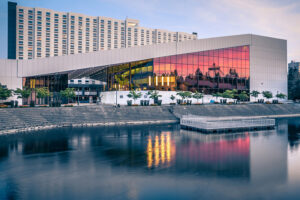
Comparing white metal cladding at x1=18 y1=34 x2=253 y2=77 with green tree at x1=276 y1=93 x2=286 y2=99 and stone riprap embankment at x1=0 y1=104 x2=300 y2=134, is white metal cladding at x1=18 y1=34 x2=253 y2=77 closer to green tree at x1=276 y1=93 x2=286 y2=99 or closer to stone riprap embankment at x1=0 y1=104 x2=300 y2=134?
stone riprap embankment at x1=0 y1=104 x2=300 y2=134

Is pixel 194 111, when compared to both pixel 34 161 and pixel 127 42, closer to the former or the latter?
pixel 34 161

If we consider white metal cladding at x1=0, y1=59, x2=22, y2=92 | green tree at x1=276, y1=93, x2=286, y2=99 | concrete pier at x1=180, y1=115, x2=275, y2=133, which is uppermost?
white metal cladding at x1=0, y1=59, x2=22, y2=92

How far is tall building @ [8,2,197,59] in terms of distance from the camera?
396 feet

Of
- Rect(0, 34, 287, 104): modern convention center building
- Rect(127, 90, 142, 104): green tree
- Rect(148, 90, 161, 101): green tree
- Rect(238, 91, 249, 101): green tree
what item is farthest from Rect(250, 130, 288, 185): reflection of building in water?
Rect(238, 91, 249, 101): green tree

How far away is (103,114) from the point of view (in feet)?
141

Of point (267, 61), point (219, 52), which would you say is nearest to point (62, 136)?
point (219, 52)

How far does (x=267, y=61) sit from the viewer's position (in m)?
73.4

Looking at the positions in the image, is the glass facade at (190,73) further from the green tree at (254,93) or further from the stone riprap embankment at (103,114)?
the stone riprap embankment at (103,114)

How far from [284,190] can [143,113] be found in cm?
3480

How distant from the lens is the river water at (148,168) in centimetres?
1241

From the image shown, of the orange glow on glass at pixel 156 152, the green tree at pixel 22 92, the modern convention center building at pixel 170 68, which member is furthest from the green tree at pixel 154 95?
the orange glow on glass at pixel 156 152

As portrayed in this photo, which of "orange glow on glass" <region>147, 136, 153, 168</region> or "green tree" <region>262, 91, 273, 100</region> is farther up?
"green tree" <region>262, 91, 273, 100</region>

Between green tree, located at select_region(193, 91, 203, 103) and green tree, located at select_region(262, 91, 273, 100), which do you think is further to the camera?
green tree, located at select_region(262, 91, 273, 100)

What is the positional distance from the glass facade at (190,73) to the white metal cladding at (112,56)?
1753 millimetres
